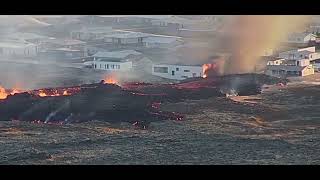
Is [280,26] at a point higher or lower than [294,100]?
higher

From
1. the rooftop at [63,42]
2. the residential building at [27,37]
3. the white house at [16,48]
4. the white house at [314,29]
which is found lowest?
the white house at [16,48]

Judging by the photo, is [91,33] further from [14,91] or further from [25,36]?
[14,91]

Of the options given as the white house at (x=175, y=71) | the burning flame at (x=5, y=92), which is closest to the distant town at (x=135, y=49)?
the white house at (x=175, y=71)

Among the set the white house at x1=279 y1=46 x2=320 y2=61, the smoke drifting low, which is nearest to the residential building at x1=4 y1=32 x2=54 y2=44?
the smoke drifting low

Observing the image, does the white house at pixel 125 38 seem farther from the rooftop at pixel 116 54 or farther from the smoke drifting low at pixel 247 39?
the smoke drifting low at pixel 247 39
